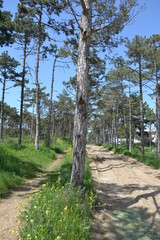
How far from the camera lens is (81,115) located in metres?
5.20

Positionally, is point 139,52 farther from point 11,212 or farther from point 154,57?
point 11,212

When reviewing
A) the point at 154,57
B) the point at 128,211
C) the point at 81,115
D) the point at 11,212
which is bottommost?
the point at 128,211

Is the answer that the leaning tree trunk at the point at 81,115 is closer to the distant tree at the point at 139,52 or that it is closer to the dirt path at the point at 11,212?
the dirt path at the point at 11,212

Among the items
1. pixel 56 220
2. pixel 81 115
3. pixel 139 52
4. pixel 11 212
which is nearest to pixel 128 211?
pixel 56 220

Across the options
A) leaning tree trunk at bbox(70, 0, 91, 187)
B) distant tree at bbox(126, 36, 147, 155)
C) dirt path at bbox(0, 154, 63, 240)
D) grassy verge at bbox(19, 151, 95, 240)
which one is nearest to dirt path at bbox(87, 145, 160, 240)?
grassy verge at bbox(19, 151, 95, 240)

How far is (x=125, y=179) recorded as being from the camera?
8594mm

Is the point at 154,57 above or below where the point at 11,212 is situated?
above

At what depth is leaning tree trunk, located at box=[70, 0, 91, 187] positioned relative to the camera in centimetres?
508

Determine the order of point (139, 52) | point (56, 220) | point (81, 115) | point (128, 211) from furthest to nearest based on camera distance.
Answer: point (139, 52), point (81, 115), point (128, 211), point (56, 220)

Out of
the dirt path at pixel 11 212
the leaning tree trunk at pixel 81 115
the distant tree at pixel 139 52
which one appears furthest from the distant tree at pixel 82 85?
the distant tree at pixel 139 52

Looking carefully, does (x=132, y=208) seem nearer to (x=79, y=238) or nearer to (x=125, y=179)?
(x=79, y=238)

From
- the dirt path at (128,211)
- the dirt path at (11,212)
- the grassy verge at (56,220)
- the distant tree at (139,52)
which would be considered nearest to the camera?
the grassy verge at (56,220)

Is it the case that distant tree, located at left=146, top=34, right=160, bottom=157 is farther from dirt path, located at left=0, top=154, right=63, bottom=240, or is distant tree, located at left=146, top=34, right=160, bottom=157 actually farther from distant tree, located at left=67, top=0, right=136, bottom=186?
dirt path, located at left=0, top=154, right=63, bottom=240

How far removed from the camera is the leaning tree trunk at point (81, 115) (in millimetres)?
5078
